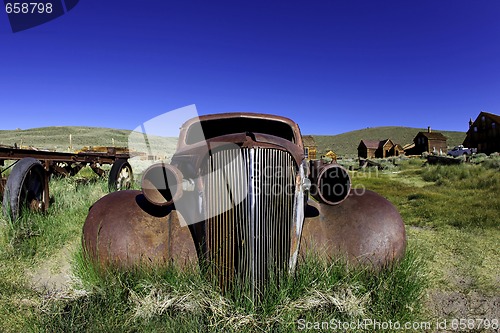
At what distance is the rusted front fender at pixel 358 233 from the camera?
8.86 ft

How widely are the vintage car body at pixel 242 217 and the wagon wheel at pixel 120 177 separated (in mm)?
5208

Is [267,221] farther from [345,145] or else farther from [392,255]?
[345,145]

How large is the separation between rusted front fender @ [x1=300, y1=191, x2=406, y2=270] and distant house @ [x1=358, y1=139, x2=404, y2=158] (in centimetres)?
5837

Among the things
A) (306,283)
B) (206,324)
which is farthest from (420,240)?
(206,324)

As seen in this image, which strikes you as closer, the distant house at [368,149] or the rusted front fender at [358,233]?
the rusted front fender at [358,233]

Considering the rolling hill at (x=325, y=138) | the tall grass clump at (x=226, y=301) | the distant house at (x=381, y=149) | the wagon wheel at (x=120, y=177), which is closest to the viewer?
the tall grass clump at (x=226, y=301)

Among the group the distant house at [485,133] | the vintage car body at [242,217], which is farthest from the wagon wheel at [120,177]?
the distant house at [485,133]

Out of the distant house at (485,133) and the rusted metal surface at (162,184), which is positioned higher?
the distant house at (485,133)

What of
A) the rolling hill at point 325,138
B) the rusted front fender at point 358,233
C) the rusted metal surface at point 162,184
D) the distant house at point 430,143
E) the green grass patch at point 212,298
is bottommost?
the green grass patch at point 212,298

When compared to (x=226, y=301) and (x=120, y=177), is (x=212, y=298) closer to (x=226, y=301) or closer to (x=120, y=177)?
(x=226, y=301)

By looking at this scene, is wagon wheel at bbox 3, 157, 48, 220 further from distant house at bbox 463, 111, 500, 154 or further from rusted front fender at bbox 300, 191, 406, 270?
distant house at bbox 463, 111, 500, 154

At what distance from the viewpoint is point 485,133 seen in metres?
47.5

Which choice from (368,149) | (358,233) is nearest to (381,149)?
(368,149)

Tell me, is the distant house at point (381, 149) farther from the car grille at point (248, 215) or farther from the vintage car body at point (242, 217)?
the car grille at point (248, 215)
